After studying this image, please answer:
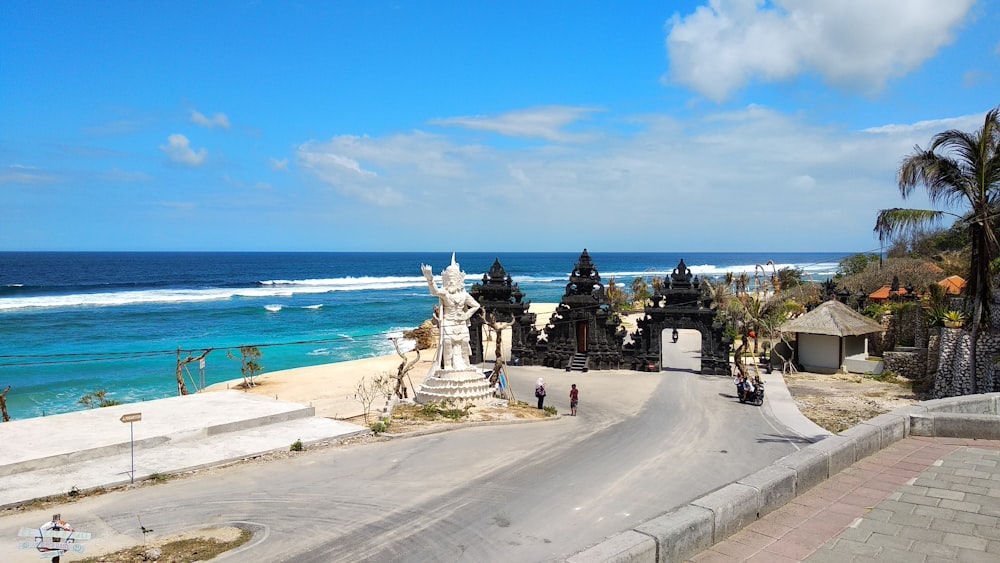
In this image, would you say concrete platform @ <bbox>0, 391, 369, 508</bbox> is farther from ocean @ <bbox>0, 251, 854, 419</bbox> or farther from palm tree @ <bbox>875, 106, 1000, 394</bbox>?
palm tree @ <bbox>875, 106, 1000, 394</bbox>

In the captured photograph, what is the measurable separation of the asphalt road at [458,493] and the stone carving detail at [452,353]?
258 centimetres

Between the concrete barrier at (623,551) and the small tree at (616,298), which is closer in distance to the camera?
the concrete barrier at (623,551)

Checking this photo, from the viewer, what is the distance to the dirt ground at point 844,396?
2069cm

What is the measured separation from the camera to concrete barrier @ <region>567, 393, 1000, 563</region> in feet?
15.7

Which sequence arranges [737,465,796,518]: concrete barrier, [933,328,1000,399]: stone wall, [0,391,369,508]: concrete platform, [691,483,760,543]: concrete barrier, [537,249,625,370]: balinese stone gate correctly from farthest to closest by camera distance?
[537,249,625,370]: balinese stone gate, [933,328,1000,399]: stone wall, [0,391,369,508]: concrete platform, [737,465,796,518]: concrete barrier, [691,483,760,543]: concrete barrier

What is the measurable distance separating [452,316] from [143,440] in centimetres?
991

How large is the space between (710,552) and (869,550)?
1.38 m

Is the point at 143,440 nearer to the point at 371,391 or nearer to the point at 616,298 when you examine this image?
the point at 371,391

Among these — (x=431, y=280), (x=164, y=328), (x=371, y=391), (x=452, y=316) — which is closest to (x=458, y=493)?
(x=452, y=316)

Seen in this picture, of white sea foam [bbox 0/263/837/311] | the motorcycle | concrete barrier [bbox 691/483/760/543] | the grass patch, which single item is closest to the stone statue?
the motorcycle

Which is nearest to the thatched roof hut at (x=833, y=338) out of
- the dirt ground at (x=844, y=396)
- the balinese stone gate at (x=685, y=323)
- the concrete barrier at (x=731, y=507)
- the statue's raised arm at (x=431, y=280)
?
the dirt ground at (x=844, y=396)

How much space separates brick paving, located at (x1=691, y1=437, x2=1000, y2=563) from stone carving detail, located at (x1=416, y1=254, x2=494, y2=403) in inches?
564

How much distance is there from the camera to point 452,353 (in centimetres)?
2167

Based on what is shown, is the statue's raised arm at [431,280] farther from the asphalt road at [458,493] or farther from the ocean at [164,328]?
the asphalt road at [458,493]
